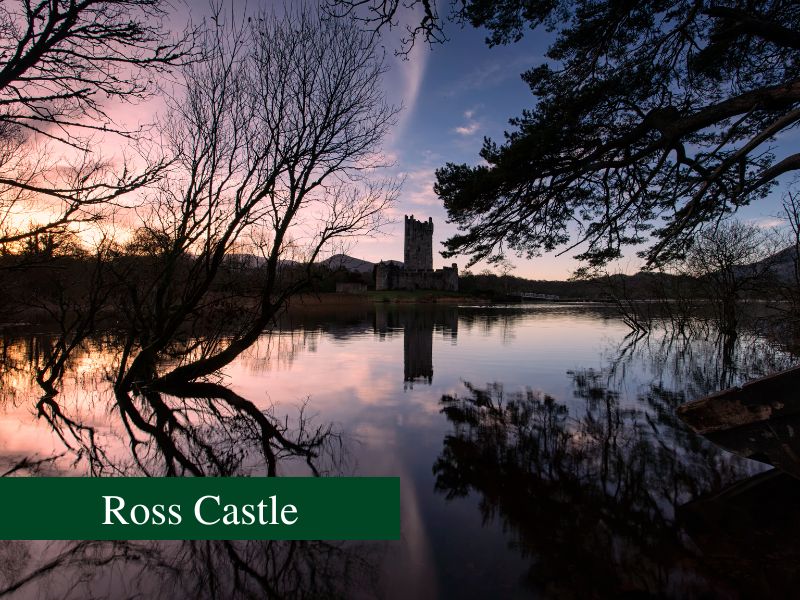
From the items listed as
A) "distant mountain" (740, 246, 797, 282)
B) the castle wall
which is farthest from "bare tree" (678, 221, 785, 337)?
the castle wall

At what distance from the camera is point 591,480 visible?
5309 millimetres

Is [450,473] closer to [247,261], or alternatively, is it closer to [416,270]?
[247,261]

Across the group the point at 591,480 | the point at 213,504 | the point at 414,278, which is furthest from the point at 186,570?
the point at 414,278

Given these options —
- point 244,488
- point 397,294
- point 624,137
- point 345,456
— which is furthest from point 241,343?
point 397,294

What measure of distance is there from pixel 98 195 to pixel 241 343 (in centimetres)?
578

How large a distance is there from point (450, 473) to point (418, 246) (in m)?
105

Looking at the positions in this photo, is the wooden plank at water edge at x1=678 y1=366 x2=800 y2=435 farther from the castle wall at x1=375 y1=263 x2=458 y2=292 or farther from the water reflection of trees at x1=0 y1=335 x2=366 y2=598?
the castle wall at x1=375 y1=263 x2=458 y2=292

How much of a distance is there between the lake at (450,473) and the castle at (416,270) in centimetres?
9034

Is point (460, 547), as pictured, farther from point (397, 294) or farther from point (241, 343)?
point (397, 294)

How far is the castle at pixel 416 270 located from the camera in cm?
10350

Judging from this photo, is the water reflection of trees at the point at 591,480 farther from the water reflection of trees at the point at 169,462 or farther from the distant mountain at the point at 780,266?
the distant mountain at the point at 780,266

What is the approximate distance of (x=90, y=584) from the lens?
3502 mm

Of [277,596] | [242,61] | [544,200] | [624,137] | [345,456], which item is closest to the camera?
[277,596]

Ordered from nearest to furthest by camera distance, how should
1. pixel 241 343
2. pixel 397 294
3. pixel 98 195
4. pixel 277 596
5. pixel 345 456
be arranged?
pixel 277 596 → pixel 98 195 → pixel 345 456 → pixel 241 343 → pixel 397 294
